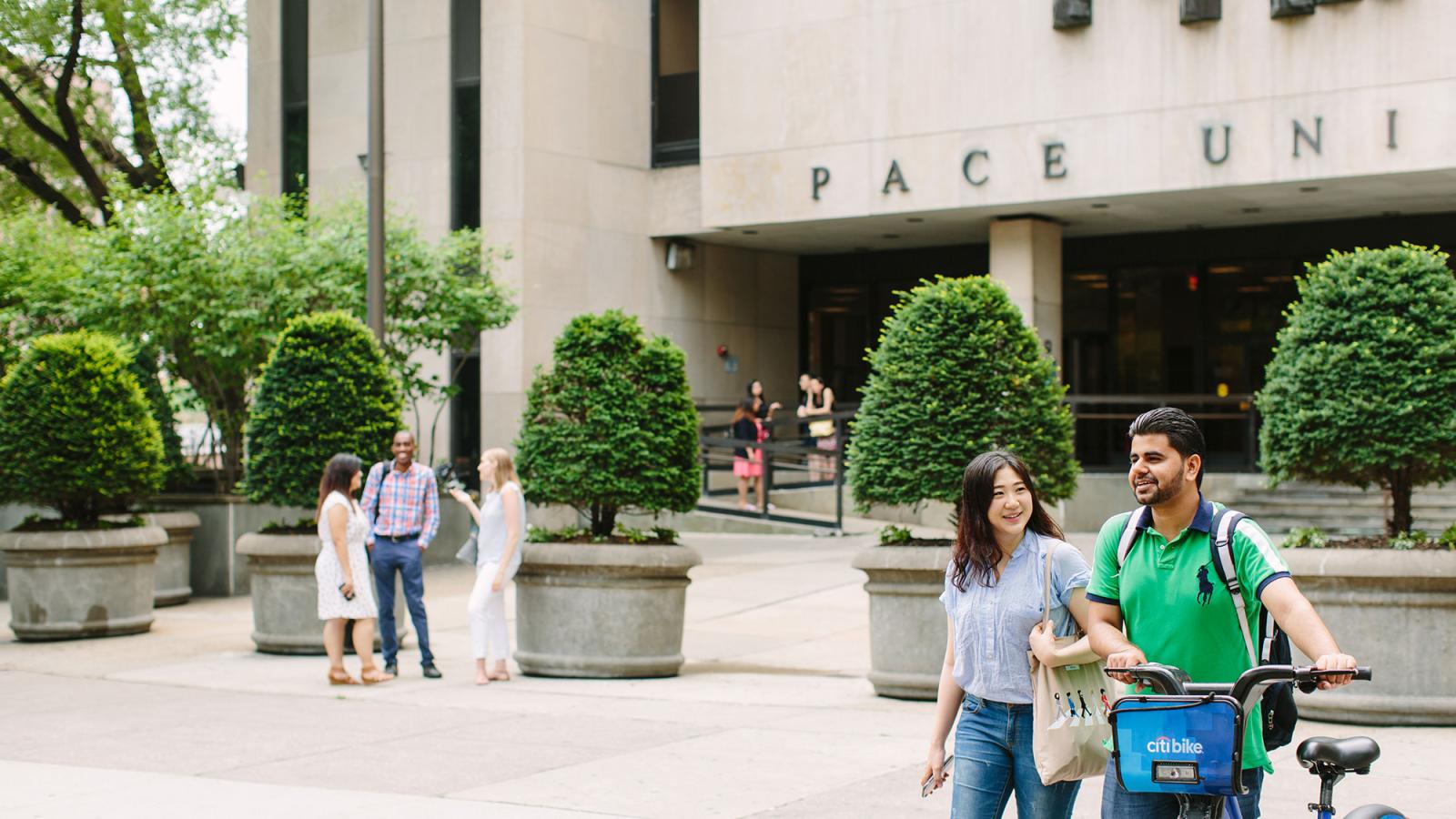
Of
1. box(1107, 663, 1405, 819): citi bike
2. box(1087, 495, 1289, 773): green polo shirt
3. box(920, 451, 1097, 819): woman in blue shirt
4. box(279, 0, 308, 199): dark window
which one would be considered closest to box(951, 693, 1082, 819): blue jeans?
box(920, 451, 1097, 819): woman in blue shirt

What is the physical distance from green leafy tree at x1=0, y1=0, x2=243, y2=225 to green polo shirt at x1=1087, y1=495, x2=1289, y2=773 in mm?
20657

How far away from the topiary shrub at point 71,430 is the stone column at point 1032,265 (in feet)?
45.3

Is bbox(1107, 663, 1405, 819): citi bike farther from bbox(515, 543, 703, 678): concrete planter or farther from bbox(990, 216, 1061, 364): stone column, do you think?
bbox(990, 216, 1061, 364): stone column

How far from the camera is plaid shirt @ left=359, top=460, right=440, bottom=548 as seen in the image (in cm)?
1170

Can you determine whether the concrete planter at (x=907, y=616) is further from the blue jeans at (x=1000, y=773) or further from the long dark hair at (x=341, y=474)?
the blue jeans at (x=1000, y=773)

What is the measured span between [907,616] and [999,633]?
5.23 meters

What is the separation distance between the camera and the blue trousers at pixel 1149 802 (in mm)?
3951

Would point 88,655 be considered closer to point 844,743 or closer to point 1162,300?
point 844,743

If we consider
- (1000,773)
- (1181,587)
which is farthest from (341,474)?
(1181,587)

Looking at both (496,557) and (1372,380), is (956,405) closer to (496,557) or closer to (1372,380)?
(1372,380)

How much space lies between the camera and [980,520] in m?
4.82

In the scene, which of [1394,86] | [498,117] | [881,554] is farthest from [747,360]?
[881,554]

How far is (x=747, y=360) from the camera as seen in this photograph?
29.4m

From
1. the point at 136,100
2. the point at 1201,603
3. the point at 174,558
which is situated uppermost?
→ the point at 136,100
